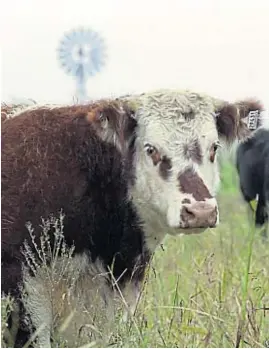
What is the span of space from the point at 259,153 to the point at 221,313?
0.55 metres

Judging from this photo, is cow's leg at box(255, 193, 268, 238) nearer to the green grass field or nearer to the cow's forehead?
the green grass field

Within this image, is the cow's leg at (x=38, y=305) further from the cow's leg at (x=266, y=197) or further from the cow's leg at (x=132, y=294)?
the cow's leg at (x=266, y=197)

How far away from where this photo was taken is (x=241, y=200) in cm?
462

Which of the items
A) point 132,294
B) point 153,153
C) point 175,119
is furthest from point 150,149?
point 132,294

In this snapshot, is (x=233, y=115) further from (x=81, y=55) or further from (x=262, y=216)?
(x=81, y=55)

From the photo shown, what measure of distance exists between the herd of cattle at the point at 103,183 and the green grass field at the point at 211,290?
6 cm

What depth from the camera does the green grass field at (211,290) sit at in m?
4.47

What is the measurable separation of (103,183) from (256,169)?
1.70 ft

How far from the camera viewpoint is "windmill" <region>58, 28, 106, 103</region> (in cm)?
453

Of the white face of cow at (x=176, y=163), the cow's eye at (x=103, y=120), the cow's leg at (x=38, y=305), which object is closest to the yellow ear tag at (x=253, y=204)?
the white face of cow at (x=176, y=163)

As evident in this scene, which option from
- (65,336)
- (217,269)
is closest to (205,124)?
(217,269)

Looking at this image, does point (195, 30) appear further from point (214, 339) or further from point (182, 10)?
point (214, 339)

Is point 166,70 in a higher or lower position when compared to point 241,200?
higher

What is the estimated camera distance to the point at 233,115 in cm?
464
